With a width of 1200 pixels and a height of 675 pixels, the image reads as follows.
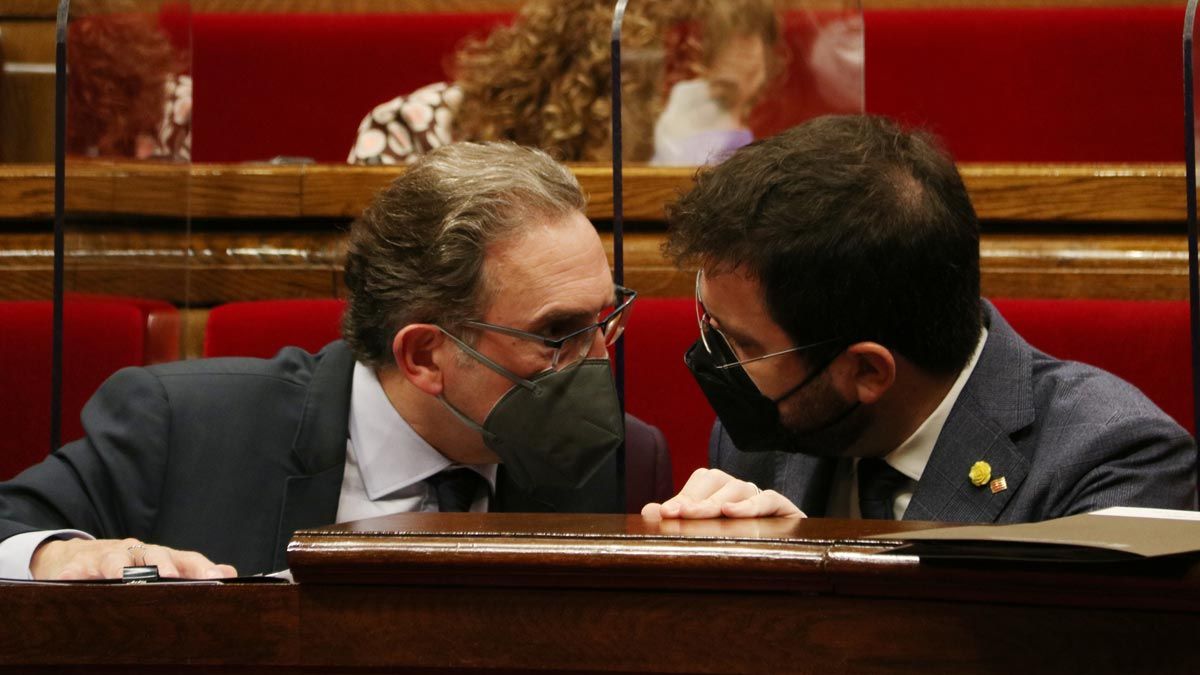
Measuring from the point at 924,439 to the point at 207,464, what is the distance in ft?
1.79

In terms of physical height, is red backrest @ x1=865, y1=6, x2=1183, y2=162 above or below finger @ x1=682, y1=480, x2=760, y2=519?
above

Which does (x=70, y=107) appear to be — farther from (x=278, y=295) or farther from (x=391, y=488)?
(x=391, y=488)

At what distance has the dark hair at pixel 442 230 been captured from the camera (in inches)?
44.3

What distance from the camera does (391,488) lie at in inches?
43.5

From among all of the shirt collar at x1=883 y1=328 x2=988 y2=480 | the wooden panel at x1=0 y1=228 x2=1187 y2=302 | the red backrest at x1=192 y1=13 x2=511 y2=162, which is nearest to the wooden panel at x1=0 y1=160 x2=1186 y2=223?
the wooden panel at x1=0 y1=228 x2=1187 y2=302

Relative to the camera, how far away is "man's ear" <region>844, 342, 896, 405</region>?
103 cm

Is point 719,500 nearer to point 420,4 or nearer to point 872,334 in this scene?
point 872,334

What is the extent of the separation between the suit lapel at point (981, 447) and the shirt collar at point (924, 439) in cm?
2

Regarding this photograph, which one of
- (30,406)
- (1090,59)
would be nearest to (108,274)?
(30,406)

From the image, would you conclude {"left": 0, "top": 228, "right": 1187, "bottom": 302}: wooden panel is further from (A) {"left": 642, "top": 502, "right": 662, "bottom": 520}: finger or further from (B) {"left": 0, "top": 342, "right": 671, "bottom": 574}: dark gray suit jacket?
(A) {"left": 642, "top": 502, "right": 662, "bottom": 520}: finger

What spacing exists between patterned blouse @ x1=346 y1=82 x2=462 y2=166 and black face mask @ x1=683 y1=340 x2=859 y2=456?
30.1 inches

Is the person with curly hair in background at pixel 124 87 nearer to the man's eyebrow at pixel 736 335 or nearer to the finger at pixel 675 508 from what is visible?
the man's eyebrow at pixel 736 335

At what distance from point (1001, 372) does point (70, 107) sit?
84cm

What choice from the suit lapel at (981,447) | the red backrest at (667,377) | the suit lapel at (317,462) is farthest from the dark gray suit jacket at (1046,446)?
the suit lapel at (317,462)
